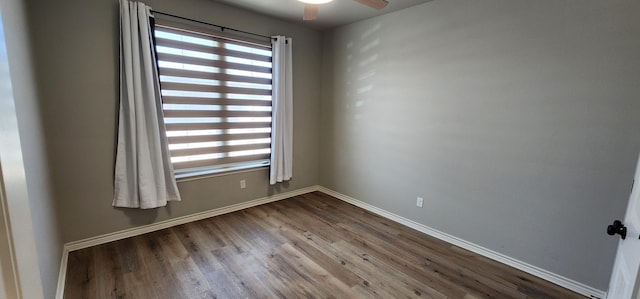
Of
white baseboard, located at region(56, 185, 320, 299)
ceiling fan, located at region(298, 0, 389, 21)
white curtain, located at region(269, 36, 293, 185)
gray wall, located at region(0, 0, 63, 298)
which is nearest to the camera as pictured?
gray wall, located at region(0, 0, 63, 298)

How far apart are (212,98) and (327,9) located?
1.69 meters

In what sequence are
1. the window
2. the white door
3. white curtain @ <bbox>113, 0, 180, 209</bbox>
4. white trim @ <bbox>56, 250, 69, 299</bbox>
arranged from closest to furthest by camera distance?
the white door < white trim @ <bbox>56, 250, 69, 299</bbox> < white curtain @ <bbox>113, 0, 180, 209</bbox> < the window

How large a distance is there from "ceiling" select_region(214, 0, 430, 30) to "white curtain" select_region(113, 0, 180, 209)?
981 millimetres

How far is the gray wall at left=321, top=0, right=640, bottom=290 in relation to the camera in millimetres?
1917

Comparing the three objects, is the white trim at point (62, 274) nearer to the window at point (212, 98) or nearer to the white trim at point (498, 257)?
the window at point (212, 98)

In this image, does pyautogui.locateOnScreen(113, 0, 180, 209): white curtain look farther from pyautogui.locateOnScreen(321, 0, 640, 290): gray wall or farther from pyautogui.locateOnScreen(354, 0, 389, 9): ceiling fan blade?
pyautogui.locateOnScreen(321, 0, 640, 290): gray wall

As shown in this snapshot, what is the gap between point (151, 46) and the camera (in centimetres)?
258

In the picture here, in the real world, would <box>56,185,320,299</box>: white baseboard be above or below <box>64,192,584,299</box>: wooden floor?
above

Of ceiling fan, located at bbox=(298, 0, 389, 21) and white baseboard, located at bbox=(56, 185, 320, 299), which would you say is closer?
ceiling fan, located at bbox=(298, 0, 389, 21)

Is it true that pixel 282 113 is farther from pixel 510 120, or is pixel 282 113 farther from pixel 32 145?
pixel 510 120

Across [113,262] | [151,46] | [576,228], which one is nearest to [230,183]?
[113,262]

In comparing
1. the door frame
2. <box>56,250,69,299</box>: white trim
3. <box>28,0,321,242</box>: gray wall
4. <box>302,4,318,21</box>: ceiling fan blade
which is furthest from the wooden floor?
<box>302,4,318,21</box>: ceiling fan blade

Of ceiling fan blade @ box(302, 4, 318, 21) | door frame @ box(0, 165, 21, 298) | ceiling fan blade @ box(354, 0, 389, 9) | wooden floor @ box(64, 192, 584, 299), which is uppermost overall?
ceiling fan blade @ box(354, 0, 389, 9)

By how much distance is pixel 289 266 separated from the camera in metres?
2.34
